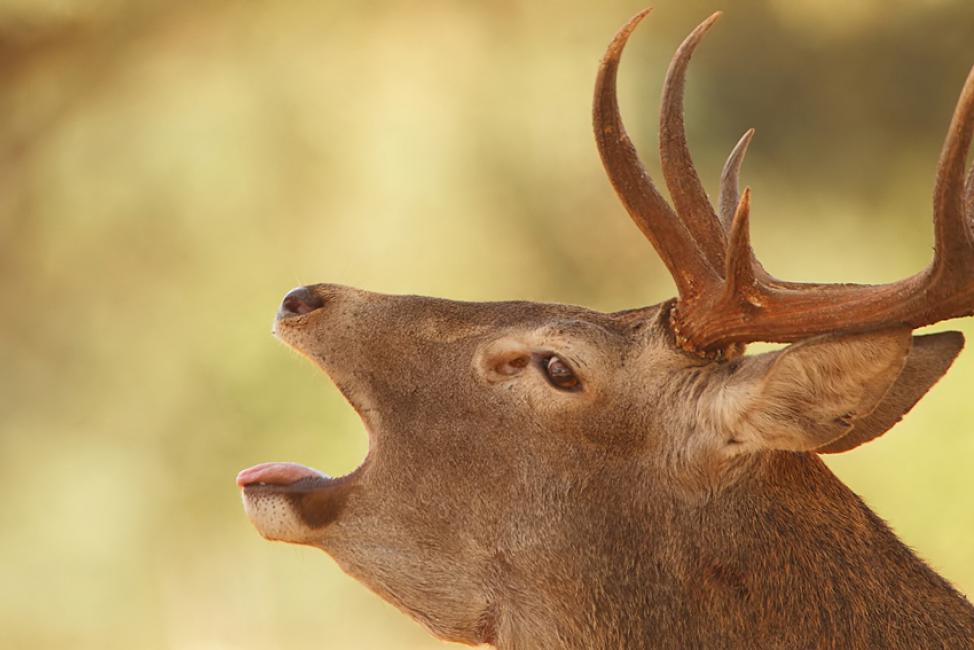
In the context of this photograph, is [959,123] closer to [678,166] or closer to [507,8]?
[678,166]

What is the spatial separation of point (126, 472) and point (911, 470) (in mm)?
5344

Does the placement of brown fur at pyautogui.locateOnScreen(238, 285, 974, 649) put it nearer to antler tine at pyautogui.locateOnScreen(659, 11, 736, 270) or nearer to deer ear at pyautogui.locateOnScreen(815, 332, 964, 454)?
deer ear at pyautogui.locateOnScreen(815, 332, 964, 454)

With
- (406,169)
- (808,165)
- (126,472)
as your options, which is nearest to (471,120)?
(406,169)

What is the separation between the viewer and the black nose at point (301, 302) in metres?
3.56

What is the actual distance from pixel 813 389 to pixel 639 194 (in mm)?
738

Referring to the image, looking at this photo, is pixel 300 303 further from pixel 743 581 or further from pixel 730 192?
pixel 743 581

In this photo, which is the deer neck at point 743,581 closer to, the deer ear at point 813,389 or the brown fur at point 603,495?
the brown fur at point 603,495

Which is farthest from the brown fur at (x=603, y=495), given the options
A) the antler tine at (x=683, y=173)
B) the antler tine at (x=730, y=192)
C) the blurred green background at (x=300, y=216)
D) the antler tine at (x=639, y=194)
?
the blurred green background at (x=300, y=216)

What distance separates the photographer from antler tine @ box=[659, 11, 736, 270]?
11.3ft

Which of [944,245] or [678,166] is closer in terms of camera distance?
[944,245]

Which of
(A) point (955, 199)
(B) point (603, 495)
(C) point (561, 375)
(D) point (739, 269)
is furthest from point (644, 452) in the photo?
(A) point (955, 199)

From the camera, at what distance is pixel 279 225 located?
10.5 metres

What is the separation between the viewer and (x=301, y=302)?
3.58 m

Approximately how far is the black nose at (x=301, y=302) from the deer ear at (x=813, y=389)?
107 cm
